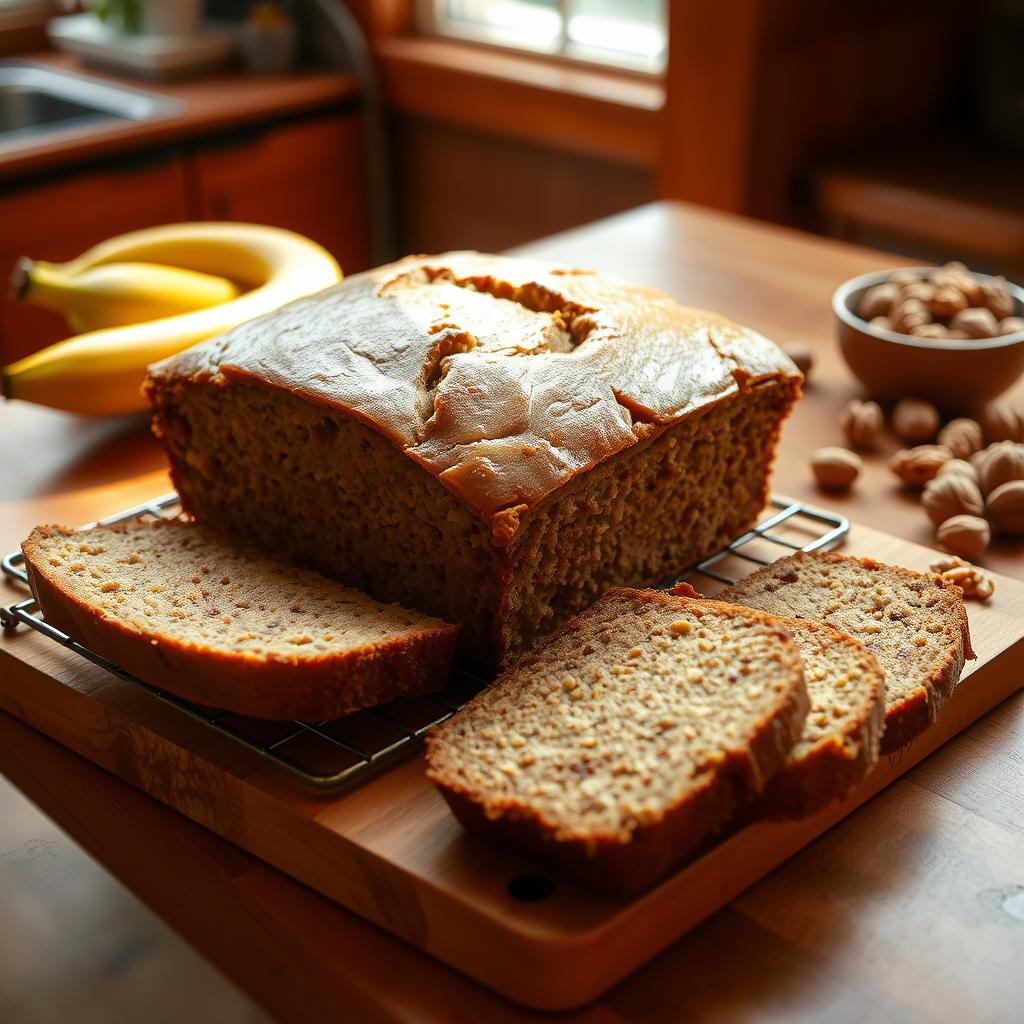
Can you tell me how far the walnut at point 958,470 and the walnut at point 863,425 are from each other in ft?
0.53

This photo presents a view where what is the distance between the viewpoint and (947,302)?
215 centimetres

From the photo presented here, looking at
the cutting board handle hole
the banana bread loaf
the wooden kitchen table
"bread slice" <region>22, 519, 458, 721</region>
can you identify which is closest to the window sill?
the banana bread loaf

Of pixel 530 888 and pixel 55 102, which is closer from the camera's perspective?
pixel 530 888

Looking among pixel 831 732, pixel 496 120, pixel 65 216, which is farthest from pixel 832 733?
pixel 496 120

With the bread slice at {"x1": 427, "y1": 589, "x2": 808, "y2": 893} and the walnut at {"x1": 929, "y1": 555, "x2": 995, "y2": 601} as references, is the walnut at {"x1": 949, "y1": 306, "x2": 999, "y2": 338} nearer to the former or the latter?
the walnut at {"x1": 929, "y1": 555, "x2": 995, "y2": 601}

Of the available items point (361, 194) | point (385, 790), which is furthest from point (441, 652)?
point (361, 194)

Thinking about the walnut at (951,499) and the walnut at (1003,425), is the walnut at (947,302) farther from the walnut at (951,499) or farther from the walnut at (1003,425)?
the walnut at (951,499)

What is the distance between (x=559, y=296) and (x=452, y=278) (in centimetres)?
17

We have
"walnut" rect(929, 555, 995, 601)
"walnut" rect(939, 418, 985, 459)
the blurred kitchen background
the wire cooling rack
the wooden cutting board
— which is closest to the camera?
the wooden cutting board

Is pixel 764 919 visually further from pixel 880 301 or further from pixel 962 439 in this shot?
pixel 880 301

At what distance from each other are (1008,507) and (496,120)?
3017mm

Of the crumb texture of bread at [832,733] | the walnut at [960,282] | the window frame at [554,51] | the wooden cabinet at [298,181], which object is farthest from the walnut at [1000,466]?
the wooden cabinet at [298,181]

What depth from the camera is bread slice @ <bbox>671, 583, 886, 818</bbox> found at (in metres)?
1.21

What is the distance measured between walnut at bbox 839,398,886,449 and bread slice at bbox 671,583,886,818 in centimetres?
76
